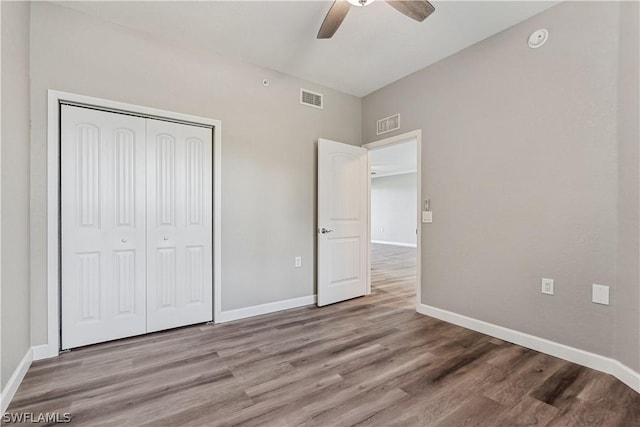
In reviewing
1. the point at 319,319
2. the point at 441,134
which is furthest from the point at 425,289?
the point at 441,134

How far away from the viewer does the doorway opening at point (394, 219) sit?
16.9 ft

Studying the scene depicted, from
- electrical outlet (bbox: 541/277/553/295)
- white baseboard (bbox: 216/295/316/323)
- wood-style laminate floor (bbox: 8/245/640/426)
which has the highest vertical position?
electrical outlet (bbox: 541/277/553/295)

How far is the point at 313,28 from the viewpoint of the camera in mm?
2643

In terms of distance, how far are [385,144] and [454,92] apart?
102 centimetres

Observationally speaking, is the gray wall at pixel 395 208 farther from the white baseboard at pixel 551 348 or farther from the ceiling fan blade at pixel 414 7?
the ceiling fan blade at pixel 414 7

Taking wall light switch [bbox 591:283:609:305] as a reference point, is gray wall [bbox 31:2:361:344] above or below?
above

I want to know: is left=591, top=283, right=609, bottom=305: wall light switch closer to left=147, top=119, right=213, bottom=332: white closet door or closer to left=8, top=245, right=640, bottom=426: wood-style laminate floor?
left=8, top=245, right=640, bottom=426: wood-style laminate floor

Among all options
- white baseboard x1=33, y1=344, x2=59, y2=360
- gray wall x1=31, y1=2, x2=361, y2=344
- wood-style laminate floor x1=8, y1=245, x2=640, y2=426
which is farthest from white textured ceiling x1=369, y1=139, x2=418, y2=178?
white baseboard x1=33, y1=344, x2=59, y2=360

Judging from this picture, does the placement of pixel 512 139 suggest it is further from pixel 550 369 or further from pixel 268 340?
pixel 268 340

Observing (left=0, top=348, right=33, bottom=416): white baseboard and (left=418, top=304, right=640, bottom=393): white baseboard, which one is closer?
(left=0, top=348, right=33, bottom=416): white baseboard

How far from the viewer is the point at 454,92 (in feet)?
10.0

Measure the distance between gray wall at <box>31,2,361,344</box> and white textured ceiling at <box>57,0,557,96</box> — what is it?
20 cm

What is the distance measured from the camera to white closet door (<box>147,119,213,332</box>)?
8.98ft

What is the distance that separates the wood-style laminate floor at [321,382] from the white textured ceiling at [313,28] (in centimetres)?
281
